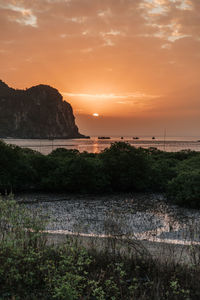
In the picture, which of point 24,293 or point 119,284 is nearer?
point 24,293

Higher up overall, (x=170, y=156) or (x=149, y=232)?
(x=170, y=156)

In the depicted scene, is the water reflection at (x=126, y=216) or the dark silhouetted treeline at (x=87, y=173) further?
the dark silhouetted treeline at (x=87, y=173)

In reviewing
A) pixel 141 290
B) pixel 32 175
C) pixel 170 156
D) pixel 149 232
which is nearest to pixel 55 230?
pixel 149 232

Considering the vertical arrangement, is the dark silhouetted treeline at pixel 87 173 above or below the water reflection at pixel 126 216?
above

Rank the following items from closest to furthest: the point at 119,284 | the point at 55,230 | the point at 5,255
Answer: the point at 119,284
the point at 5,255
the point at 55,230

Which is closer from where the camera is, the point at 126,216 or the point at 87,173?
the point at 126,216

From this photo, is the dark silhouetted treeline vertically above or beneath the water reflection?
above

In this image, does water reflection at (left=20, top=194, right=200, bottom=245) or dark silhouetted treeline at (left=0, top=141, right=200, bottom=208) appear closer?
water reflection at (left=20, top=194, right=200, bottom=245)

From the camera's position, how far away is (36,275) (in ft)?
18.2

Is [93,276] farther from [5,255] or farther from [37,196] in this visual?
[37,196]

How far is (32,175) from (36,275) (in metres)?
11.1

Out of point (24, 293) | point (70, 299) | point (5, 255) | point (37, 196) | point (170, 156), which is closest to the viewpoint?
point (70, 299)

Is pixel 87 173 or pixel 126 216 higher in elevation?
pixel 87 173

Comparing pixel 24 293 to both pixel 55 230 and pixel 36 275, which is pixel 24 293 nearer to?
pixel 36 275
